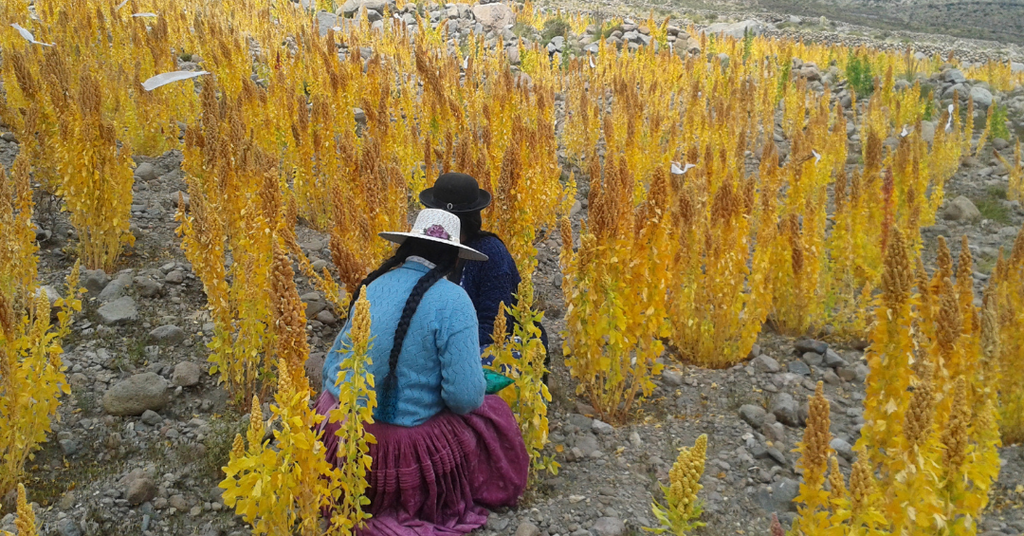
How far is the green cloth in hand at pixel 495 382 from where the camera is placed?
275cm

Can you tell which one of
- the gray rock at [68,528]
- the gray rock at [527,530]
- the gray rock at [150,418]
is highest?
the gray rock at [150,418]

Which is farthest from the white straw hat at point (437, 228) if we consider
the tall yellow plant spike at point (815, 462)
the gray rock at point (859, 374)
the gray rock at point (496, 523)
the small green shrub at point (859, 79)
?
the small green shrub at point (859, 79)

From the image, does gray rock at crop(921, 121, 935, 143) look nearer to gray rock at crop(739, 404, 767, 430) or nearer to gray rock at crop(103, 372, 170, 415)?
gray rock at crop(739, 404, 767, 430)

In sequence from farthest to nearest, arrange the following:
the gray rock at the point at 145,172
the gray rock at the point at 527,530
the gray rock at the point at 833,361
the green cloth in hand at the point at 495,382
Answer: the gray rock at the point at 145,172, the gray rock at the point at 833,361, the green cloth in hand at the point at 495,382, the gray rock at the point at 527,530

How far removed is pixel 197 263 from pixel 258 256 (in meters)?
0.33

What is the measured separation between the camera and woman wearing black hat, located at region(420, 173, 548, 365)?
3.14 meters

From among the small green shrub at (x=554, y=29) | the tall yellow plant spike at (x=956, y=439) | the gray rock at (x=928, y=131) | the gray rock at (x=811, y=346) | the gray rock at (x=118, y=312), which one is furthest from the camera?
the small green shrub at (x=554, y=29)

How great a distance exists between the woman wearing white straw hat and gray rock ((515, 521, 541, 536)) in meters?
0.16

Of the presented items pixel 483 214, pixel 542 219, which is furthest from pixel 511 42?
pixel 483 214

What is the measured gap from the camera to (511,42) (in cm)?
1434

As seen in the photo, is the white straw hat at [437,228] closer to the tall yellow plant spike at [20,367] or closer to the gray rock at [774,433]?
the tall yellow plant spike at [20,367]

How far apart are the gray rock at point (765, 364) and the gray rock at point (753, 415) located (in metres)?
0.48

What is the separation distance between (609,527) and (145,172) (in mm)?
5077

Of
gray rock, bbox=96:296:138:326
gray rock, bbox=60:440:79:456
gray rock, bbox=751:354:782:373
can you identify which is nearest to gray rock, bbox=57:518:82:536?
gray rock, bbox=60:440:79:456
